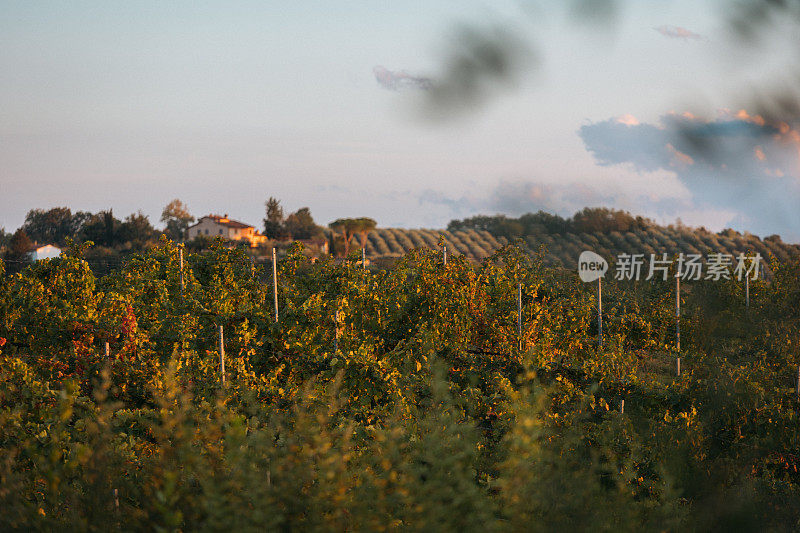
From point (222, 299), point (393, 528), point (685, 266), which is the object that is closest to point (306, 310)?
point (222, 299)

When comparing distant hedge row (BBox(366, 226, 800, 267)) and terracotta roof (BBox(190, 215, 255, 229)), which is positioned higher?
terracotta roof (BBox(190, 215, 255, 229))

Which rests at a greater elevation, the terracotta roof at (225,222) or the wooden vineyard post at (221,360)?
the terracotta roof at (225,222)

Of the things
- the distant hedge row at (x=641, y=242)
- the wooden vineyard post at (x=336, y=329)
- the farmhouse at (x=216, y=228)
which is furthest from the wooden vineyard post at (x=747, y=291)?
the farmhouse at (x=216, y=228)

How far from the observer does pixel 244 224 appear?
57.0 meters

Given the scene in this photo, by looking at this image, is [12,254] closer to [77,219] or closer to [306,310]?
[77,219]

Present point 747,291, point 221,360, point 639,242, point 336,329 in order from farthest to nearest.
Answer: point 639,242, point 747,291, point 336,329, point 221,360

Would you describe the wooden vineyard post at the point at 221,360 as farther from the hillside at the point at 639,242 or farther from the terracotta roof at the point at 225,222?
the terracotta roof at the point at 225,222

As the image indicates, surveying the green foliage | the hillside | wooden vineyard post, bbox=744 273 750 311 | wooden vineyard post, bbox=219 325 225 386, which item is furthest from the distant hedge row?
wooden vineyard post, bbox=219 325 225 386

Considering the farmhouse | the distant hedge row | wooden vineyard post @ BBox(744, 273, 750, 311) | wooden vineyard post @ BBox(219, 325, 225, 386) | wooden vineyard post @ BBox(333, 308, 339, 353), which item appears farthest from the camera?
the farmhouse

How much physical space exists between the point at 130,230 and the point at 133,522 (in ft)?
143

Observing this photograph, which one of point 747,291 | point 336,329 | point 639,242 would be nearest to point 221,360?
point 336,329

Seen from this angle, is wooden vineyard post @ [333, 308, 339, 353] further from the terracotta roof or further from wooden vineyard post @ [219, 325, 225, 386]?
the terracotta roof

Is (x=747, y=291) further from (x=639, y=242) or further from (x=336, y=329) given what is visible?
(x=639, y=242)

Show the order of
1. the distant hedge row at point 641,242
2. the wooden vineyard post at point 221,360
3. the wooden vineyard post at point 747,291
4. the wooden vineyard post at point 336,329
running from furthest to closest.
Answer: the distant hedge row at point 641,242, the wooden vineyard post at point 747,291, the wooden vineyard post at point 336,329, the wooden vineyard post at point 221,360
